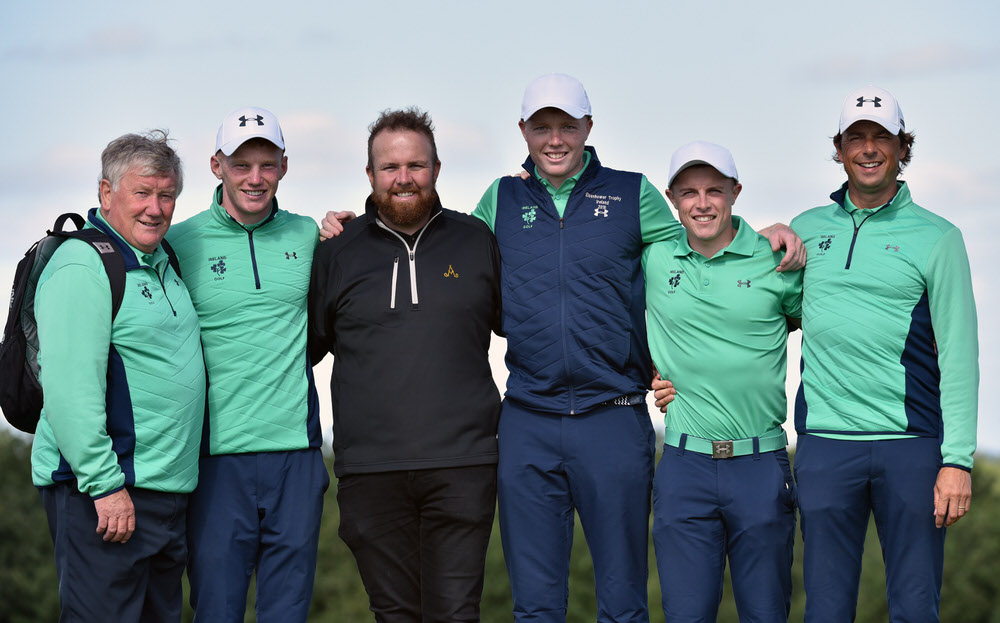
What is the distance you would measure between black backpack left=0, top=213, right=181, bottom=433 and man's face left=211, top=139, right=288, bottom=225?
765 mm

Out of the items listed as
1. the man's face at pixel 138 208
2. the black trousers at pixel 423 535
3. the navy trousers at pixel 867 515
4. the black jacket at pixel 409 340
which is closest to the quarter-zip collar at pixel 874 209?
the navy trousers at pixel 867 515

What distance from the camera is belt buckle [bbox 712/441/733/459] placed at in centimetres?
574

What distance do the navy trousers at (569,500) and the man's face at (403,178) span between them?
1144mm

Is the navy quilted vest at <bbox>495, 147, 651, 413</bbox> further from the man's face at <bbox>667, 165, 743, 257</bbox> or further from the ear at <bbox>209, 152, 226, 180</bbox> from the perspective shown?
the ear at <bbox>209, 152, 226, 180</bbox>

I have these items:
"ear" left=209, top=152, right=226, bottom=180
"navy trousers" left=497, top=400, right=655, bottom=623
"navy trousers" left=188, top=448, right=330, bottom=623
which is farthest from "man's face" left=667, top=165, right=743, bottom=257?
"ear" left=209, top=152, right=226, bottom=180

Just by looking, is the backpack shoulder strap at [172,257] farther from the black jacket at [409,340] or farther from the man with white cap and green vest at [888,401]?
the man with white cap and green vest at [888,401]

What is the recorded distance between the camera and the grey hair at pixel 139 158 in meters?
5.64

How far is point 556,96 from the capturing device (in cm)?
620

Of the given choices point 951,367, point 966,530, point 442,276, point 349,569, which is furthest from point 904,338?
point 966,530

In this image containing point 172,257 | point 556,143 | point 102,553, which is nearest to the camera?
point 102,553

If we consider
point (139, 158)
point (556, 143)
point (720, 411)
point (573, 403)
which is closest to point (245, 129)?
point (139, 158)

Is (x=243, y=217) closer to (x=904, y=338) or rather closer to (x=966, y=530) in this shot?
(x=904, y=338)

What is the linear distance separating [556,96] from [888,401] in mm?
2283

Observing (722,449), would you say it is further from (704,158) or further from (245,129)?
(245,129)
